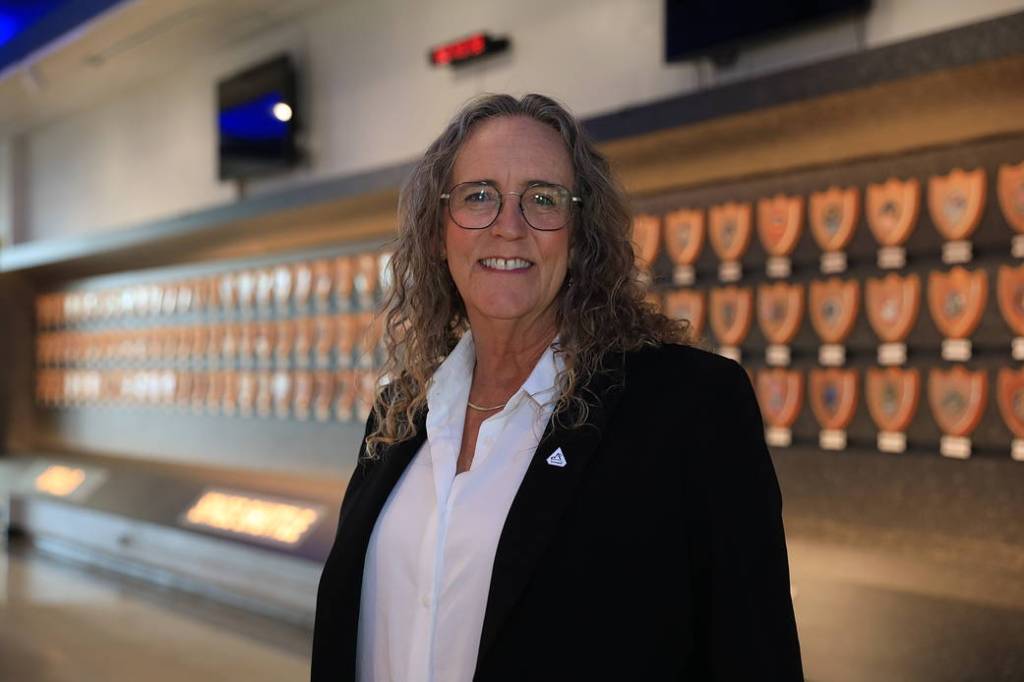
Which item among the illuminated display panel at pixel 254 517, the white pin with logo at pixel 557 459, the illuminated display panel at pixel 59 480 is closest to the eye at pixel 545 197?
the white pin with logo at pixel 557 459

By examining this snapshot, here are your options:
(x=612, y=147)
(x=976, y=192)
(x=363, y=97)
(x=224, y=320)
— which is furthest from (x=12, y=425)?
(x=976, y=192)

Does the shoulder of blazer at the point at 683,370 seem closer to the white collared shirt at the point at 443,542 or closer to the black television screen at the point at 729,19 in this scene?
the white collared shirt at the point at 443,542

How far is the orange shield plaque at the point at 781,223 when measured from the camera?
4.20 meters

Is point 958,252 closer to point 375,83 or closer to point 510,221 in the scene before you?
point 510,221

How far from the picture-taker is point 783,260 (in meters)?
4.22

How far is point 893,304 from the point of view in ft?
12.7

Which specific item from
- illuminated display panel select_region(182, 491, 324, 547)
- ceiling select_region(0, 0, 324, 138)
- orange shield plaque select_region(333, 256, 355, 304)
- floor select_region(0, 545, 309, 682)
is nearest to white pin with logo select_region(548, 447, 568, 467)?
floor select_region(0, 545, 309, 682)

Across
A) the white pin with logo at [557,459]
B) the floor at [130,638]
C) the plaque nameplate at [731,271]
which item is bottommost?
the floor at [130,638]

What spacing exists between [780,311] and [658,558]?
10.0 ft

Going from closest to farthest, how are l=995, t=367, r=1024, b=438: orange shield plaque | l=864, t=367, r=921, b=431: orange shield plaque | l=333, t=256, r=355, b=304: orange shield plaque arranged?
l=995, t=367, r=1024, b=438: orange shield plaque < l=864, t=367, r=921, b=431: orange shield plaque < l=333, t=256, r=355, b=304: orange shield plaque

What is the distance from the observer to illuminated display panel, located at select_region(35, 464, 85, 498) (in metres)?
8.46

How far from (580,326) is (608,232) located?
6.8 inches

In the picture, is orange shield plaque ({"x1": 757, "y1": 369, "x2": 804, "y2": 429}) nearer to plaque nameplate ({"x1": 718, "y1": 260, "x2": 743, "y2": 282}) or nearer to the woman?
plaque nameplate ({"x1": 718, "y1": 260, "x2": 743, "y2": 282})

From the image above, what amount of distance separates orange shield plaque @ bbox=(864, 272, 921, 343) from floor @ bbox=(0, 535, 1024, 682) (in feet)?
2.92
